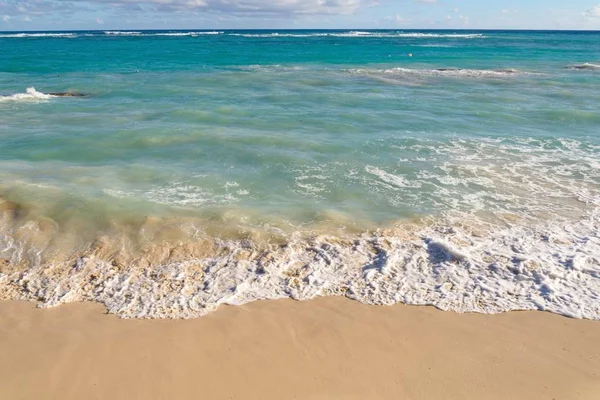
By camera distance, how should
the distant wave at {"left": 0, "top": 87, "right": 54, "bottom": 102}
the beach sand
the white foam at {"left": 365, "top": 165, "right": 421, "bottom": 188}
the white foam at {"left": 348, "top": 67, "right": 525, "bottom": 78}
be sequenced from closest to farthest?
1. the beach sand
2. the white foam at {"left": 365, "top": 165, "right": 421, "bottom": 188}
3. the distant wave at {"left": 0, "top": 87, "right": 54, "bottom": 102}
4. the white foam at {"left": 348, "top": 67, "right": 525, "bottom": 78}

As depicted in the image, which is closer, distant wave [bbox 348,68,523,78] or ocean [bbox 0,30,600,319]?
ocean [bbox 0,30,600,319]

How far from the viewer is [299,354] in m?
5.75

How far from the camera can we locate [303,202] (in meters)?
9.83

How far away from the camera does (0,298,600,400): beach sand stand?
525 cm

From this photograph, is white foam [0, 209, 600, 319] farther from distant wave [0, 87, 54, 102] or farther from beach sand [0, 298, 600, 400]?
distant wave [0, 87, 54, 102]

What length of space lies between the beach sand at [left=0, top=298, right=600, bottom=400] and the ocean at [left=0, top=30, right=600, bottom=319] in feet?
1.12

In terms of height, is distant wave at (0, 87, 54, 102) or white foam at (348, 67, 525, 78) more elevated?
white foam at (348, 67, 525, 78)

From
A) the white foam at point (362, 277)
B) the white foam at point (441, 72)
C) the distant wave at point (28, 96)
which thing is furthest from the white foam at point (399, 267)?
the white foam at point (441, 72)

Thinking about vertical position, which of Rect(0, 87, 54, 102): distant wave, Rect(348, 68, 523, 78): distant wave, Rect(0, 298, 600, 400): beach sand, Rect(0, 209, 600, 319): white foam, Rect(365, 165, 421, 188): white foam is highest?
Rect(348, 68, 523, 78): distant wave

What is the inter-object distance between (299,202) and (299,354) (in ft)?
14.8

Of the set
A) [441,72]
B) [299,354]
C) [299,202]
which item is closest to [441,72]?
[441,72]

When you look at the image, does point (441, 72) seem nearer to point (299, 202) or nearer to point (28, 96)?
point (28, 96)

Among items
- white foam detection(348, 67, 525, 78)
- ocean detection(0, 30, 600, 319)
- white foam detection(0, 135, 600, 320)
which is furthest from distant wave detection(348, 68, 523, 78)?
white foam detection(0, 135, 600, 320)

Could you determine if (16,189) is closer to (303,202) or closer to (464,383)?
(303,202)
